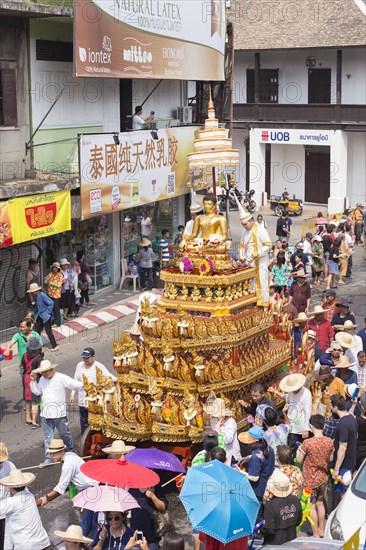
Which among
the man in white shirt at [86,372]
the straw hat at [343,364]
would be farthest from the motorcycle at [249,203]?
the man in white shirt at [86,372]

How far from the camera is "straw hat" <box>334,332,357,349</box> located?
14.6m

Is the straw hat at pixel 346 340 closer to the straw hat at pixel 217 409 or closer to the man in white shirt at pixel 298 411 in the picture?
the man in white shirt at pixel 298 411

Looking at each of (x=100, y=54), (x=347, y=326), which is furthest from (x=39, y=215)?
(x=347, y=326)

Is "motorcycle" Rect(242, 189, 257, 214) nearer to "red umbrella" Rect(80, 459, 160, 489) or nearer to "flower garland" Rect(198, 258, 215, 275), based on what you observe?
"flower garland" Rect(198, 258, 215, 275)

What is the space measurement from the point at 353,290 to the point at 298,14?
18.6 m

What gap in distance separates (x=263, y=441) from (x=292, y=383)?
2073 mm

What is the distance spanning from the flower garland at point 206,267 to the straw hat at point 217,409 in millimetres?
1917

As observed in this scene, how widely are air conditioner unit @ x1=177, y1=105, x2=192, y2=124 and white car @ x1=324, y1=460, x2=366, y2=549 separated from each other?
21.0m

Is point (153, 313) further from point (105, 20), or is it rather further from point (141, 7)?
point (141, 7)

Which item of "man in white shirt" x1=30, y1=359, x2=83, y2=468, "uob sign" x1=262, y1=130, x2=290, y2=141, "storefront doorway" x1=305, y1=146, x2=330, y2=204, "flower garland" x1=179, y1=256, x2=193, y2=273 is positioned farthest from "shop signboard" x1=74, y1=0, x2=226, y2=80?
"storefront doorway" x1=305, y1=146, x2=330, y2=204

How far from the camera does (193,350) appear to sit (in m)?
12.6

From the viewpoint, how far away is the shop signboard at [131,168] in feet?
72.4

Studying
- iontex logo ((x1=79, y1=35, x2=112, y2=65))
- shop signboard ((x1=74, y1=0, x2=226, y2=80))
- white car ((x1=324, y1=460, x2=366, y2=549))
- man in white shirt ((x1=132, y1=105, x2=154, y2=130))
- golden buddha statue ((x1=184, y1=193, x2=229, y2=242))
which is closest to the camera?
white car ((x1=324, y1=460, x2=366, y2=549))

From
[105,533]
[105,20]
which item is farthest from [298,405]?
[105,20]
